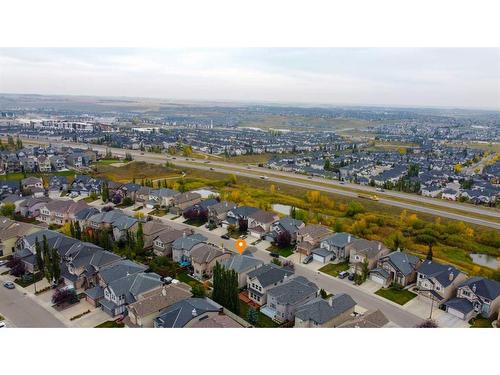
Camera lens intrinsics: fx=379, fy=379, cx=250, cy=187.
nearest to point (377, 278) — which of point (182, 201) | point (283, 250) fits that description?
point (283, 250)

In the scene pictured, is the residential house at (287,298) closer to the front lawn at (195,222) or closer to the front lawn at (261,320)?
the front lawn at (261,320)

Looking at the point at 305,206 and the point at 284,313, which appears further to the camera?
the point at 305,206

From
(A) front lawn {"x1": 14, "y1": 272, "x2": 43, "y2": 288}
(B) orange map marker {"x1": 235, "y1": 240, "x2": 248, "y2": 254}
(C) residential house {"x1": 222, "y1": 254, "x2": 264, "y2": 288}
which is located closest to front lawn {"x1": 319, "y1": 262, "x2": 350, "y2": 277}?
(C) residential house {"x1": 222, "y1": 254, "x2": 264, "y2": 288}

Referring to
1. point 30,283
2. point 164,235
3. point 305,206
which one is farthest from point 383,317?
point 305,206

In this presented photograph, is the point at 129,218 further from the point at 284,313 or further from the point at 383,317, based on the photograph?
the point at 383,317

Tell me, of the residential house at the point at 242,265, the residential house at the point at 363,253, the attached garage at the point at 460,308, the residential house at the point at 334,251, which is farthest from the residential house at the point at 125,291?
the attached garage at the point at 460,308
